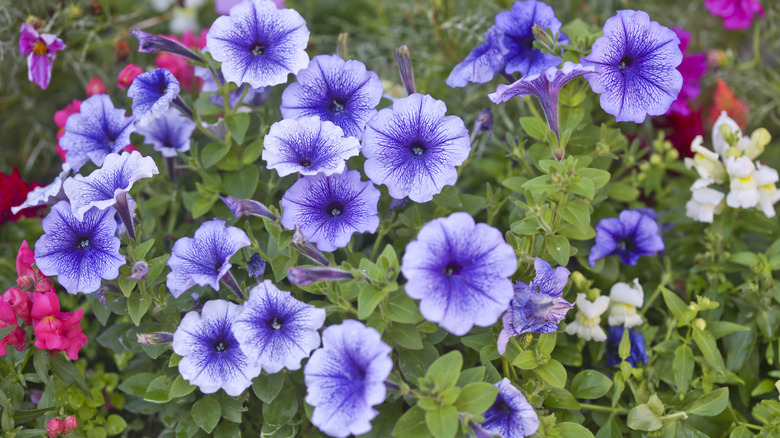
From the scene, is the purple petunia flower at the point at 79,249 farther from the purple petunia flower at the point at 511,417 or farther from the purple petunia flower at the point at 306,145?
the purple petunia flower at the point at 511,417

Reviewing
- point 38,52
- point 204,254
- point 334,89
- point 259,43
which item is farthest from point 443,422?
point 38,52

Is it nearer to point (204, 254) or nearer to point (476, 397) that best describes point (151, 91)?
point (204, 254)

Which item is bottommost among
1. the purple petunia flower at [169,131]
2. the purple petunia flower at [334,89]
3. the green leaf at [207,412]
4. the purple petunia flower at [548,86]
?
the green leaf at [207,412]

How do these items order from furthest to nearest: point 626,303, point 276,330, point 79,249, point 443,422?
point 626,303, point 79,249, point 276,330, point 443,422

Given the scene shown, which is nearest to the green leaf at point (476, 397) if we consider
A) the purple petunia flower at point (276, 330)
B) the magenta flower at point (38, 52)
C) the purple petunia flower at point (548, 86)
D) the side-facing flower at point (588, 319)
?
the purple petunia flower at point (276, 330)

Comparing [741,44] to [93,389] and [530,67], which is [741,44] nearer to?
[530,67]

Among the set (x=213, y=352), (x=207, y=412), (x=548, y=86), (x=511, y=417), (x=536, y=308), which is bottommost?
(x=207, y=412)

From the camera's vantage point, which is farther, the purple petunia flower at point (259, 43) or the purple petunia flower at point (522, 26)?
the purple petunia flower at point (522, 26)
